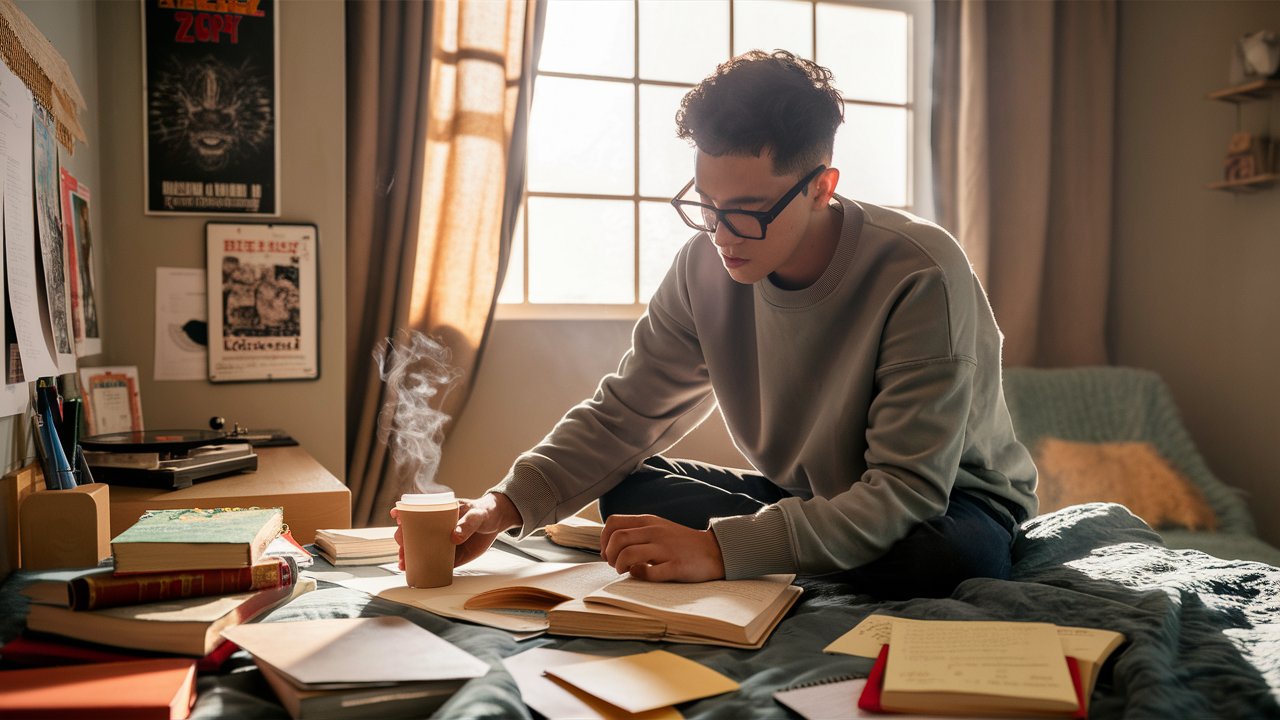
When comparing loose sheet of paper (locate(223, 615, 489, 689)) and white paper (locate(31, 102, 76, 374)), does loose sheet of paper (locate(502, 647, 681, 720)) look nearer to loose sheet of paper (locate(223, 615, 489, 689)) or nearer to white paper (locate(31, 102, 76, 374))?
loose sheet of paper (locate(223, 615, 489, 689))

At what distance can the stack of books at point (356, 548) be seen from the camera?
1281 millimetres

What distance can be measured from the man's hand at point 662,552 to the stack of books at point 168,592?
37 centimetres

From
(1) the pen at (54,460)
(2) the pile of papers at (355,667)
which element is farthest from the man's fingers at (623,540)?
(1) the pen at (54,460)

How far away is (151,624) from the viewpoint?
825 mm

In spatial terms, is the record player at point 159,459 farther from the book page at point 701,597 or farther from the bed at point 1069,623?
the book page at point 701,597

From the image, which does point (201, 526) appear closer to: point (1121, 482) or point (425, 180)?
point (425, 180)

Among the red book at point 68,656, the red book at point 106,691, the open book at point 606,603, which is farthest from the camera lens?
the open book at point 606,603

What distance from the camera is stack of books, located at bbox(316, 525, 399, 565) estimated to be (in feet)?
4.20

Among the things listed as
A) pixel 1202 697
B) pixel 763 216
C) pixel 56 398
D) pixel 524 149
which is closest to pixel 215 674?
pixel 56 398

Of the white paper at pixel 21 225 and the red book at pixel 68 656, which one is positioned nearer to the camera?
the red book at pixel 68 656

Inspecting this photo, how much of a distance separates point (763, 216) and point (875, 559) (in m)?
0.53

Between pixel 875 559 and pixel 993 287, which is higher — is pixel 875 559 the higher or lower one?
the lower one

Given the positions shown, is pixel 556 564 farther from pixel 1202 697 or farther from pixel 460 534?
pixel 1202 697

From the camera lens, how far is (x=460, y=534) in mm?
1203
